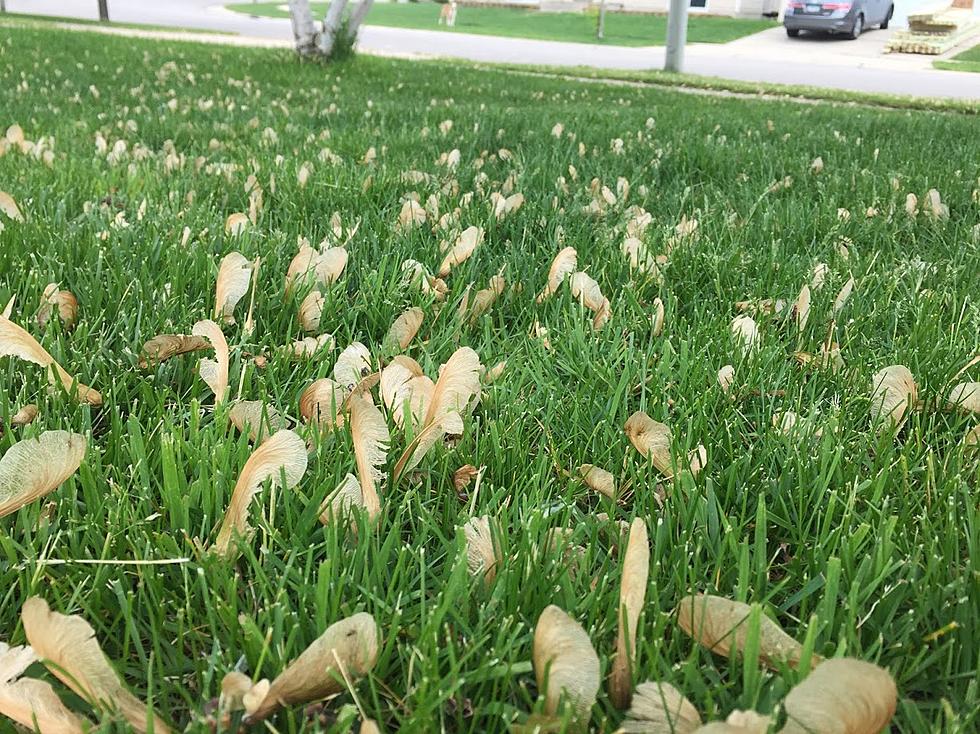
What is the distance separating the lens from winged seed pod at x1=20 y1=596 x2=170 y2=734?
71 cm

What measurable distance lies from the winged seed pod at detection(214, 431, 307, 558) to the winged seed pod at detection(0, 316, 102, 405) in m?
0.48

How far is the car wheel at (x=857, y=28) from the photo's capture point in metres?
28.8

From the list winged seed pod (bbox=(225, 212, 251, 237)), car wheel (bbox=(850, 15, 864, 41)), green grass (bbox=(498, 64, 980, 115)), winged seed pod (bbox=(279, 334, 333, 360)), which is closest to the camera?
winged seed pod (bbox=(279, 334, 333, 360))

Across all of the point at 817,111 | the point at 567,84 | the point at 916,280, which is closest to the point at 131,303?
the point at 916,280

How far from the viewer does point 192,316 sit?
5.66 ft

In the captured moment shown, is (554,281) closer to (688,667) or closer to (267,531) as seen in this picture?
(267,531)

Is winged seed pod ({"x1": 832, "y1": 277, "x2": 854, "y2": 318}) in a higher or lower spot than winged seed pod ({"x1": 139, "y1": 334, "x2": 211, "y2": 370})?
higher

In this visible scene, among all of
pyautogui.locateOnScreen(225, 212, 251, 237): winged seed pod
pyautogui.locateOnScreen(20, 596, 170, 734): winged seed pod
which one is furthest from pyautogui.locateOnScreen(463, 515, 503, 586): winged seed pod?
pyautogui.locateOnScreen(225, 212, 251, 237): winged seed pod

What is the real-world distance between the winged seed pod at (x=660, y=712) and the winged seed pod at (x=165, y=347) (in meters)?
1.04

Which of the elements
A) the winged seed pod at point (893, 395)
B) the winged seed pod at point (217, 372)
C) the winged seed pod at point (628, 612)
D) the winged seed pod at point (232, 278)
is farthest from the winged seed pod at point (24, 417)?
the winged seed pod at point (893, 395)

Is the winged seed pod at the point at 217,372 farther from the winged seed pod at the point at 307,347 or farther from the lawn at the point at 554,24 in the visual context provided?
the lawn at the point at 554,24

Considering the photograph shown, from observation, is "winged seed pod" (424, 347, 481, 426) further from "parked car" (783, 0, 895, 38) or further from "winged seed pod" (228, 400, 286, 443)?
"parked car" (783, 0, 895, 38)

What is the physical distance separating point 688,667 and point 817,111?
7.68m

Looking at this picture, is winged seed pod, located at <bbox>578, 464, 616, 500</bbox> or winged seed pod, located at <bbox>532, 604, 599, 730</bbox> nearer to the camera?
winged seed pod, located at <bbox>532, 604, 599, 730</bbox>
